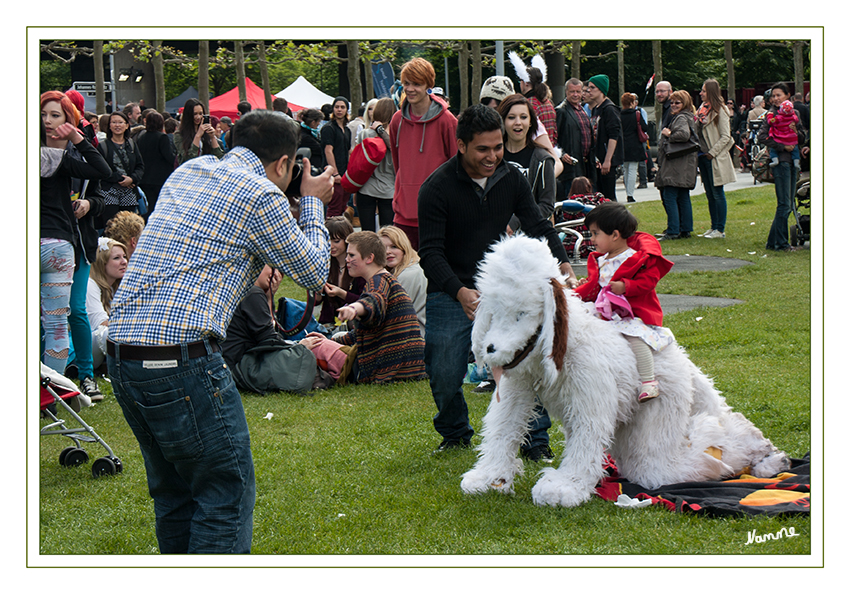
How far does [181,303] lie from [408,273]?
15.8 feet

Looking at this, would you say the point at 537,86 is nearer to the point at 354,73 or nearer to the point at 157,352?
the point at 157,352

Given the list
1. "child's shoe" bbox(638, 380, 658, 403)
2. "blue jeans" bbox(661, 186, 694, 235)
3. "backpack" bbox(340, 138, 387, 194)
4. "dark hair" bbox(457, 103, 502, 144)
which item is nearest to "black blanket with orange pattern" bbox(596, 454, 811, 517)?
"child's shoe" bbox(638, 380, 658, 403)

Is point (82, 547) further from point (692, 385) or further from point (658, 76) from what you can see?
point (658, 76)

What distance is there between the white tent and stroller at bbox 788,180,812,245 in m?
23.0

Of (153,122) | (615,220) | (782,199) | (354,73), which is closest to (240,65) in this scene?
(354,73)

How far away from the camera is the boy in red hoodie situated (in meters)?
7.17

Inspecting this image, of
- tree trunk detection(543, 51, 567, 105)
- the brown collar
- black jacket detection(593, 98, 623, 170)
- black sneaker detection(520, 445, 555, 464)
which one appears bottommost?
black sneaker detection(520, 445, 555, 464)

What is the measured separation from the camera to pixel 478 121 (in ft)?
15.7

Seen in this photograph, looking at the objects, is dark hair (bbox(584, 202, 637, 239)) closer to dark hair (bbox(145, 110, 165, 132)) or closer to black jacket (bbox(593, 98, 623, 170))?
dark hair (bbox(145, 110, 165, 132))

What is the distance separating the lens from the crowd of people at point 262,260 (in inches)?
124

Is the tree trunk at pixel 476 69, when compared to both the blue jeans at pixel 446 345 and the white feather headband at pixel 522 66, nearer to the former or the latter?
the white feather headband at pixel 522 66

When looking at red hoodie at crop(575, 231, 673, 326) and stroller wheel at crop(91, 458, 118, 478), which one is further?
stroller wheel at crop(91, 458, 118, 478)
